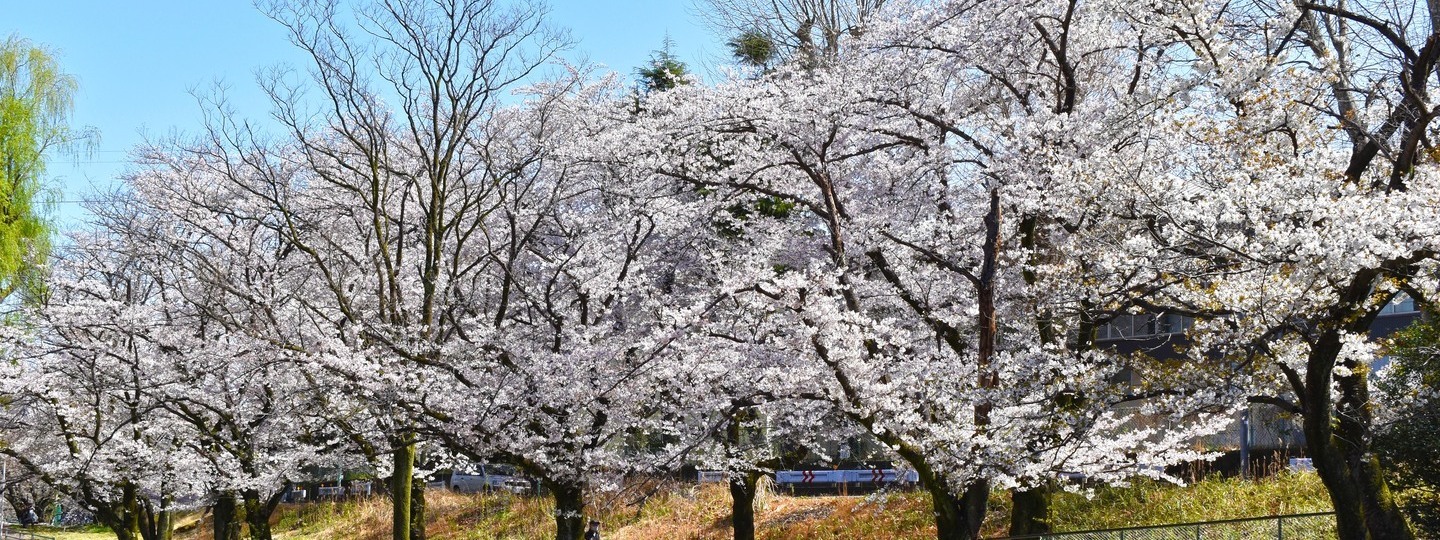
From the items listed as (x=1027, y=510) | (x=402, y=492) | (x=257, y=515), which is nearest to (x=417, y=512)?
(x=257, y=515)

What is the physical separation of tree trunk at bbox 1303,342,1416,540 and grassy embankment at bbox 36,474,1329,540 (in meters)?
2.81

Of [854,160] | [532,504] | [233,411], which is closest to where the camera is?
[854,160]

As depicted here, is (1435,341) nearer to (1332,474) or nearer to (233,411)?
(1332,474)

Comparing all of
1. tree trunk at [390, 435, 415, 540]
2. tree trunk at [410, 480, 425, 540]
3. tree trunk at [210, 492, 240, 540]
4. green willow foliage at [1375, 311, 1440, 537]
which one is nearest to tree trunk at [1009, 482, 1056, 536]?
green willow foliage at [1375, 311, 1440, 537]

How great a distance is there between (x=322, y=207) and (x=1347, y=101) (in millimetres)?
14552

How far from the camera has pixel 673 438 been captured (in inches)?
788

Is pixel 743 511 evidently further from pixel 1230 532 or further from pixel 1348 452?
pixel 1348 452

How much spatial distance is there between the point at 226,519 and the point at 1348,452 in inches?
688

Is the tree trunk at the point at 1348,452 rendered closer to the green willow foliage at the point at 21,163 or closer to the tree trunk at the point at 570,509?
the tree trunk at the point at 570,509

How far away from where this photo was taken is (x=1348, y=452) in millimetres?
10875

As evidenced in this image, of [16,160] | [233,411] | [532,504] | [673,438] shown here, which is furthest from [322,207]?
[532,504]

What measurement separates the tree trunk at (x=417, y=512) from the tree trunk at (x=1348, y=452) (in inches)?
519

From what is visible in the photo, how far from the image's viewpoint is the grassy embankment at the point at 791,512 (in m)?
15.6

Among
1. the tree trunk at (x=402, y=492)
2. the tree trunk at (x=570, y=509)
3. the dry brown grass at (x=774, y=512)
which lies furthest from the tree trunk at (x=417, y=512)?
the tree trunk at (x=570, y=509)
